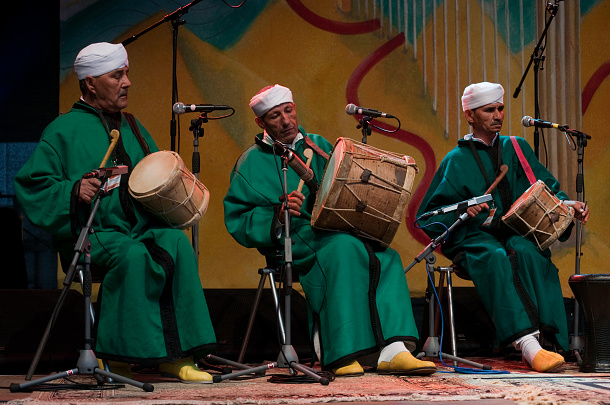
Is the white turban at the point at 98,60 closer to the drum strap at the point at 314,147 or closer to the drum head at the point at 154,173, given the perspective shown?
the drum head at the point at 154,173

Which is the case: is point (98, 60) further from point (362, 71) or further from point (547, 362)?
point (362, 71)

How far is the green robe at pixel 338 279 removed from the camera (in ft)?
12.8

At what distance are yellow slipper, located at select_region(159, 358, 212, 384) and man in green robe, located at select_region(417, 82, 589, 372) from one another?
1648mm

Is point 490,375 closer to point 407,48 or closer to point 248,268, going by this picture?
point 248,268

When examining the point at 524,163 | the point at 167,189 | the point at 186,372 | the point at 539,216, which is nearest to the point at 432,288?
the point at 539,216

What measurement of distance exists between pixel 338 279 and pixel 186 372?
2.74ft

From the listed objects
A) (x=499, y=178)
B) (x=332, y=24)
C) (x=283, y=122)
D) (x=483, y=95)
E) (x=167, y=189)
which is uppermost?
(x=332, y=24)

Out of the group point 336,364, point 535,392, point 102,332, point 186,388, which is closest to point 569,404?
point 535,392

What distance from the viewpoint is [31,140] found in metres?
5.89

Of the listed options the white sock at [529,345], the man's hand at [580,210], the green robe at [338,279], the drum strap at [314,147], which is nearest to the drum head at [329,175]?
the green robe at [338,279]

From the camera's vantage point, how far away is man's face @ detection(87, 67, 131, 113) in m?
4.09

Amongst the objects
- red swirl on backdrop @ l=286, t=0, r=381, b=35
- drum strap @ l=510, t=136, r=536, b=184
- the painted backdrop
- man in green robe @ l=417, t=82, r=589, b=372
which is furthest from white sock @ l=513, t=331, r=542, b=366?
red swirl on backdrop @ l=286, t=0, r=381, b=35

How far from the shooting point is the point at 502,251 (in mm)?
4480

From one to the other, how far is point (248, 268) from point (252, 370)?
273 cm
